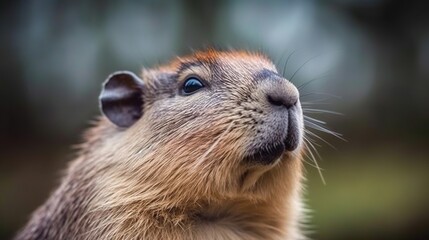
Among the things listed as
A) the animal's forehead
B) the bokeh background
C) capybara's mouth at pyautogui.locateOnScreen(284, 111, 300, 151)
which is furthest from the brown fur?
the bokeh background

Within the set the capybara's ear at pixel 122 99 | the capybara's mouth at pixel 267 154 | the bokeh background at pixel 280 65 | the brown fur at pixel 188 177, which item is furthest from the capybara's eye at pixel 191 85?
the bokeh background at pixel 280 65

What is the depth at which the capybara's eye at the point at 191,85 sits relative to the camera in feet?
11.3

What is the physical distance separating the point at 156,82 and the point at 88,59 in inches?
191

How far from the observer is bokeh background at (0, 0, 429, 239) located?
8281 millimetres

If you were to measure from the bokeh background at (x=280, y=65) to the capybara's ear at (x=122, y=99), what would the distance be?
4.40m

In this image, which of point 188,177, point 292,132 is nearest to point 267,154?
point 292,132

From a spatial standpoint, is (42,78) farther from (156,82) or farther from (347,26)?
(156,82)

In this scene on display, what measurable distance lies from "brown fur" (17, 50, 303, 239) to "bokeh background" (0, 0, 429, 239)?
4.67 metres

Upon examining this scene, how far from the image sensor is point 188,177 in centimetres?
321

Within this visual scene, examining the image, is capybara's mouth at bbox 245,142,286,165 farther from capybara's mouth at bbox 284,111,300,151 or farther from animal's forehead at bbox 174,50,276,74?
animal's forehead at bbox 174,50,276,74

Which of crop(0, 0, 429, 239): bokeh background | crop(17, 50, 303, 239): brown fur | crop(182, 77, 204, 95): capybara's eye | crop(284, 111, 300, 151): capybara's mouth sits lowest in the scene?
crop(17, 50, 303, 239): brown fur

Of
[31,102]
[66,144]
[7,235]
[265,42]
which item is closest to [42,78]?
[31,102]

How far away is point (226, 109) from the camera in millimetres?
3188

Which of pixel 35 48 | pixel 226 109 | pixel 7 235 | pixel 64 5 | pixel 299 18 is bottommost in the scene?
pixel 7 235
